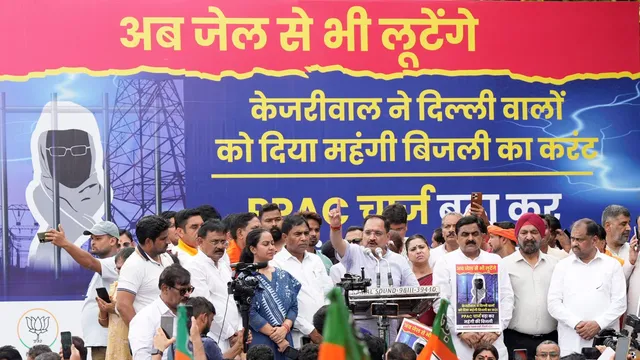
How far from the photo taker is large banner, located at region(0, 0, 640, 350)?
36.8ft

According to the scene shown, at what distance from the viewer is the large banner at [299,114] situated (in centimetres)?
1120

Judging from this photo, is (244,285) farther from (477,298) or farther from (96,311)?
(477,298)

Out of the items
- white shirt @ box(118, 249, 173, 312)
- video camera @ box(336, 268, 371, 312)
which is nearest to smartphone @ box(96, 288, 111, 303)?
white shirt @ box(118, 249, 173, 312)

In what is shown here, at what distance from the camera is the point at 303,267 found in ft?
30.7

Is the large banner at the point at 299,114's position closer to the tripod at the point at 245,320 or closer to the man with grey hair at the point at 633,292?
the man with grey hair at the point at 633,292

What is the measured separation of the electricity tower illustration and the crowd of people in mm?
595

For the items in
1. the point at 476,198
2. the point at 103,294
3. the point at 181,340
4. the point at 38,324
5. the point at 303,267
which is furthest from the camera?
the point at 38,324

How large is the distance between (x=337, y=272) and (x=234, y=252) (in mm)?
749

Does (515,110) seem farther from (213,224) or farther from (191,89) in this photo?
(213,224)

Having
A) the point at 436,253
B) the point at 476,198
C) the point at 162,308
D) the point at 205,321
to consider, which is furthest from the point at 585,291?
the point at 162,308

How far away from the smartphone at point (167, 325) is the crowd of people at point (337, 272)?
131 cm

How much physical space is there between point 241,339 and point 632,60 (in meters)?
Result: 5.16

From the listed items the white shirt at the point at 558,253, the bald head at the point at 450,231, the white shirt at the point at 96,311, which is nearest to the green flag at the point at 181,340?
the white shirt at the point at 96,311

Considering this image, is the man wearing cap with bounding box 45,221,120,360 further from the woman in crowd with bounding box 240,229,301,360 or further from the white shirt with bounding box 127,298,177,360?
the white shirt with bounding box 127,298,177,360
